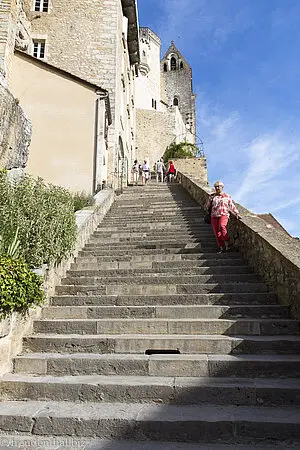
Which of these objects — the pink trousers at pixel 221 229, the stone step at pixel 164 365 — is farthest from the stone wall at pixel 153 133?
the stone step at pixel 164 365

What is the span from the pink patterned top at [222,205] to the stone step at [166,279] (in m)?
1.33

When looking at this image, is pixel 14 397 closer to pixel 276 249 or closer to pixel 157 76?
pixel 276 249

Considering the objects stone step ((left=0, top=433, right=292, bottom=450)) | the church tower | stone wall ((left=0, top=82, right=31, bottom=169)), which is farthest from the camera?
the church tower

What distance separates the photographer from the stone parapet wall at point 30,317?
129 inches

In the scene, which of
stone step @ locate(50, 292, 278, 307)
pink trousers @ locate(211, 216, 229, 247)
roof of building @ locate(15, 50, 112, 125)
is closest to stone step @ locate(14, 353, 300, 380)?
stone step @ locate(50, 292, 278, 307)

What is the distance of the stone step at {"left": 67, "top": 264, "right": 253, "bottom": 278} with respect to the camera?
5.13 metres

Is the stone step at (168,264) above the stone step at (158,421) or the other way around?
above

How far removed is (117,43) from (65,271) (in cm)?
1430

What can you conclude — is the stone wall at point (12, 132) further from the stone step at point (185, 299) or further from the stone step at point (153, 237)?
the stone step at point (185, 299)

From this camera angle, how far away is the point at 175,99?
52.4m

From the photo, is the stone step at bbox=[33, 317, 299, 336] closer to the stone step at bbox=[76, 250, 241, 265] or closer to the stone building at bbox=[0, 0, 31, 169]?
the stone step at bbox=[76, 250, 241, 265]

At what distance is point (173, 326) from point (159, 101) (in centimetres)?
4716

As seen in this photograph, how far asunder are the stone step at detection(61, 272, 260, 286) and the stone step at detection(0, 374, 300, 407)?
1.83 m

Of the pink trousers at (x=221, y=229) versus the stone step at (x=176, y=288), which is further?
the pink trousers at (x=221, y=229)
